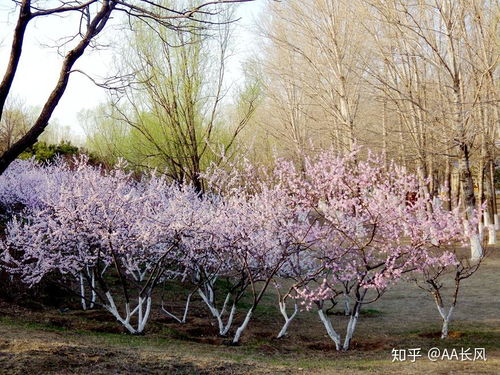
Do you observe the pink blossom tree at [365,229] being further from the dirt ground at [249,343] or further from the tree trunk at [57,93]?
the tree trunk at [57,93]

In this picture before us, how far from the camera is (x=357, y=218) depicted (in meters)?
7.26

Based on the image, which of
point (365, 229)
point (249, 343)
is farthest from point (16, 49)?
point (365, 229)

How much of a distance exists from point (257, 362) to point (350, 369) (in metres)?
0.89

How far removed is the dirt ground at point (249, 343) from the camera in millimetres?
4895

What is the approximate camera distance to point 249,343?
7102 millimetres

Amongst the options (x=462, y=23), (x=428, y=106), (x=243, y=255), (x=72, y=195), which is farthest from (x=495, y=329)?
(x=428, y=106)

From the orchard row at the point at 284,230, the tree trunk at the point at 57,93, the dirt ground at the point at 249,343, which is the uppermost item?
the tree trunk at the point at 57,93

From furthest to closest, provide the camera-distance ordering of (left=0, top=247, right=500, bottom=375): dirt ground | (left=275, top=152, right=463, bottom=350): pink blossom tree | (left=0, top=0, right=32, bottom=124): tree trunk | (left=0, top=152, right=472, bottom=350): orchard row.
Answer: (left=0, top=152, right=472, bottom=350): orchard row < (left=275, top=152, right=463, bottom=350): pink blossom tree < (left=0, top=0, right=32, bottom=124): tree trunk < (left=0, top=247, right=500, bottom=375): dirt ground

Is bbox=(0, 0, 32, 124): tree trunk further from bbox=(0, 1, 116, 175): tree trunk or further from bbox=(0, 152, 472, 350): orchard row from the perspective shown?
bbox=(0, 152, 472, 350): orchard row

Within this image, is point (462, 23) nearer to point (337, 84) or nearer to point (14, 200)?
point (337, 84)

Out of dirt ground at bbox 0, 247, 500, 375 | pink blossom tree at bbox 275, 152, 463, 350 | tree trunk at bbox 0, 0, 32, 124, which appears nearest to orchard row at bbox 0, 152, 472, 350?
pink blossom tree at bbox 275, 152, 463, 350

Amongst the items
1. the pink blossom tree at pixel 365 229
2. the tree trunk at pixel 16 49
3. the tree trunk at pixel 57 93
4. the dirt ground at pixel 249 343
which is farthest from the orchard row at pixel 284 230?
the tree trunk at pixel 16 49

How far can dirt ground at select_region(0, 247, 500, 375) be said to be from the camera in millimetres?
4895

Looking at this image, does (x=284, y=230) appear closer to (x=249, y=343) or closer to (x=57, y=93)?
(x=249, y=343)
